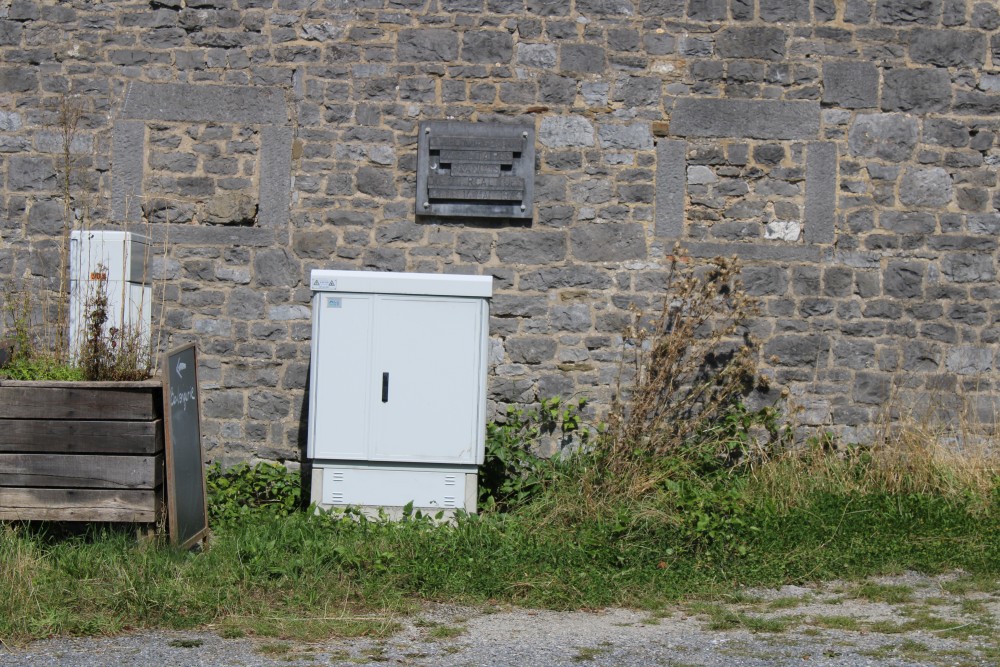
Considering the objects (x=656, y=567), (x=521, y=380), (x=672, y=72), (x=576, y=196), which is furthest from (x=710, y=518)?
(x=672, y=72)

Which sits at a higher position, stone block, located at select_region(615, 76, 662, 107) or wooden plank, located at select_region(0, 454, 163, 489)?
stone block, located at select_region(615, 76, 662, 107)

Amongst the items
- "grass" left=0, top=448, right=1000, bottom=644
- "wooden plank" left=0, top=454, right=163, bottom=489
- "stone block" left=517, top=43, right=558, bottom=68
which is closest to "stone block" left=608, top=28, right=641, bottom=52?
"stone block" left=517, top=43, right=558, bottom=68

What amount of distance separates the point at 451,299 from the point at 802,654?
2940 millimetres

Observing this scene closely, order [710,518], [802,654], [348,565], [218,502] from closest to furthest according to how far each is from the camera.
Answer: [802,654]
[348,565]
[710,518]
[218,502]

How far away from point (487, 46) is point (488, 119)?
0.52 meters

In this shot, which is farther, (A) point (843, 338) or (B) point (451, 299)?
(A) point (843, 338)

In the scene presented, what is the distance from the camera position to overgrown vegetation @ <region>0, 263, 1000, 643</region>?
520 cm

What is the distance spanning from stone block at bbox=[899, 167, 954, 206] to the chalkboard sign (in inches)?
201

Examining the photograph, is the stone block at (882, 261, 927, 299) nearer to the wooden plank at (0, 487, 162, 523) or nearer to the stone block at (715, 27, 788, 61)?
the stone block at (715, 27, 788, 61)

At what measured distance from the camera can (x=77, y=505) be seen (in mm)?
5680

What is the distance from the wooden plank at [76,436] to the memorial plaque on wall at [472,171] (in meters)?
2.61

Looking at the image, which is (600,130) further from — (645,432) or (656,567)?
(656,567)

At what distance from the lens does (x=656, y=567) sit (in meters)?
5.89

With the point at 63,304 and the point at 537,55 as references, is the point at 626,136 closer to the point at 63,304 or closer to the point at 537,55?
the point at 537,55
